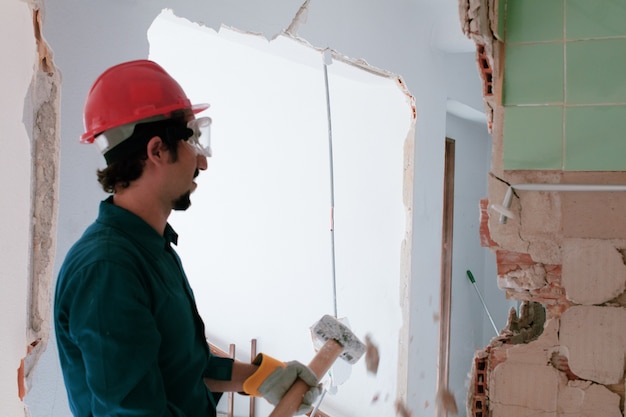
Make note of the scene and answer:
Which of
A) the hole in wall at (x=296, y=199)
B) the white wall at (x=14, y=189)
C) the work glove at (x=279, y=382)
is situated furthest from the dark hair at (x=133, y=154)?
the hole in wall at (x=296, y=199)

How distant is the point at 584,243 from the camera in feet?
6.21

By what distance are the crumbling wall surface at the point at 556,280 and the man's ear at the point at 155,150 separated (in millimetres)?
1017

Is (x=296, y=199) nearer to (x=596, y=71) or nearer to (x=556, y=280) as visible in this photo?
(x=556, y=280)

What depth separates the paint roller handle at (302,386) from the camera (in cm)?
165

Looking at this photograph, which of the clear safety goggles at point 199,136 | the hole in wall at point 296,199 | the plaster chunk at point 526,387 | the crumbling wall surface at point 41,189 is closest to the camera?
the clear safety goggles at point 199,136

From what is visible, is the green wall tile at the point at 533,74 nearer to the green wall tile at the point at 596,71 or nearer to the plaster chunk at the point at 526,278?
the green wall tile at the point at 596,71

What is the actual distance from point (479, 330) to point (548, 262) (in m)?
3.91

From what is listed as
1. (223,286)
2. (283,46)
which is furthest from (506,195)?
(223,286)

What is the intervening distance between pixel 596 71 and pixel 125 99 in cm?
132

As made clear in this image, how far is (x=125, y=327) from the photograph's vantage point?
122cm

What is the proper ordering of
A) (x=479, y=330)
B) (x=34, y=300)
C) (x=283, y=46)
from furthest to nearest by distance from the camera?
(x=479, y=330) → (x=283, y=46) → (x=34, y=300)

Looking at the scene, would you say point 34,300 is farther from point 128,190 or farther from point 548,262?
point 548,262

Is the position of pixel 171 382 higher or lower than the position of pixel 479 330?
higher

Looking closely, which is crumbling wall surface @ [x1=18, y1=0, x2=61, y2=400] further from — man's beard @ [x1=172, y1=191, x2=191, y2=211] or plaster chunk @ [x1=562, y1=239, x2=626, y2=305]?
plaster chunk @ [x1=562, y1=239, x2=626, y2=305]
